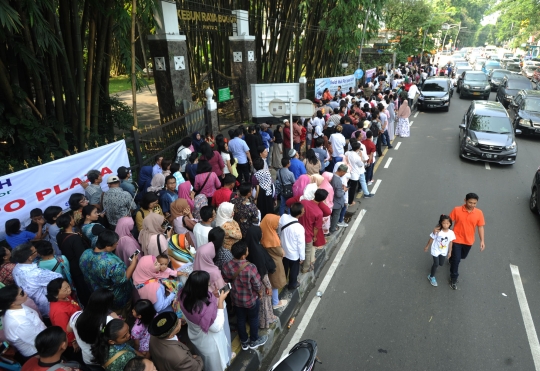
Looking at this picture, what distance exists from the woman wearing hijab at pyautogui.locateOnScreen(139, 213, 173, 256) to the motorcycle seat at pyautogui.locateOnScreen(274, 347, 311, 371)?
1.76 meters

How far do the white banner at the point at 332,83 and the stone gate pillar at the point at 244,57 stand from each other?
13.7 ft

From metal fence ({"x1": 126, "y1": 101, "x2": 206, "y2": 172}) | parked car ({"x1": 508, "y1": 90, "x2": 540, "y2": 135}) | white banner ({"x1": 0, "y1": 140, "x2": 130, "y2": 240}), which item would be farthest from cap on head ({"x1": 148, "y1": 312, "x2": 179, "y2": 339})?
parked car ({"x1": 508, "y1": 90, "x2": 540, "y2": 135})

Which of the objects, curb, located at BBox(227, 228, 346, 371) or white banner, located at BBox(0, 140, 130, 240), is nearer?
curb, located at BBox(227, 228, 346, 371)

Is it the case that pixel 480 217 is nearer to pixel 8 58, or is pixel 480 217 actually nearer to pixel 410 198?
pixel 410 198

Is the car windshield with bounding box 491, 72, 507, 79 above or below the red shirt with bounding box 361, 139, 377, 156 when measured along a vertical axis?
above

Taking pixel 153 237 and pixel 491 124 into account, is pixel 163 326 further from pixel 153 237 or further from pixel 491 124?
pixel 491 124

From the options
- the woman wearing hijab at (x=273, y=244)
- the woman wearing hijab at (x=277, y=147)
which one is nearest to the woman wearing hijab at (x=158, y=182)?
the woman wearing hijab at (x=273, y=244)

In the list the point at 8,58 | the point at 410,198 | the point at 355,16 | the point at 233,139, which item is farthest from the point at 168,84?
the point at 355,16

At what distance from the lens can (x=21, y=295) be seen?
3225 mm

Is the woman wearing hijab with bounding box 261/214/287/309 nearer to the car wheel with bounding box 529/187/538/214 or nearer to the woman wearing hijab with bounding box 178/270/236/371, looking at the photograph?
the woman wearing hijab with bounding box 178/270/236/371

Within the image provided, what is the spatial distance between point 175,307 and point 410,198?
6.43 meters

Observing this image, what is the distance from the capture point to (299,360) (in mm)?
3732

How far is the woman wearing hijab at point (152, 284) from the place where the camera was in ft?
12.0

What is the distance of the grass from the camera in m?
21.5
